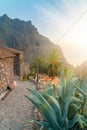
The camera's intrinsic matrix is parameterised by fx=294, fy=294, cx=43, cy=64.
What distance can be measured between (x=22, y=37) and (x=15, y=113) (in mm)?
46241

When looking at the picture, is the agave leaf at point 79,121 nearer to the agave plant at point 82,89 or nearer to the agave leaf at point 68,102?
the agave leaf at point 68,102

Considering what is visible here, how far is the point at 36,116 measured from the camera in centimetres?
974

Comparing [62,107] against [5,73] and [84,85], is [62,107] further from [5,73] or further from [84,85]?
[5,73]

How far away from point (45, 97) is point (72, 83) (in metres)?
0.71

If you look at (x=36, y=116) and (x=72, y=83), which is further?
(x=36, y=116)

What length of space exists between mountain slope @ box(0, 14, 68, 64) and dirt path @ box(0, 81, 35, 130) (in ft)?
112

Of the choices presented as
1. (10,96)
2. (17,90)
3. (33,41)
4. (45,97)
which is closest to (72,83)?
(45,97)

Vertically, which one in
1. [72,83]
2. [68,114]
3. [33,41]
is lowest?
[68,114]

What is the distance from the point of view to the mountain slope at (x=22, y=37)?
166 feet

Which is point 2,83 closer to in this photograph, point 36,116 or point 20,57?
point 36,116

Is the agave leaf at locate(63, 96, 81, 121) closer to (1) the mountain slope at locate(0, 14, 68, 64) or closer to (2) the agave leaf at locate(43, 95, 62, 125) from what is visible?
(2) the agave leaf at locate(43, 95, 62, 125)

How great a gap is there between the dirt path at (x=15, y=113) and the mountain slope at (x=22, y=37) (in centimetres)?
3410

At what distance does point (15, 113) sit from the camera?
10.6 meters

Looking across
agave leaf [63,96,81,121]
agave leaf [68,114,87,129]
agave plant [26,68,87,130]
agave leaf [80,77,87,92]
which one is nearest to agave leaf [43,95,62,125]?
agave plant [26,68,87,130]
